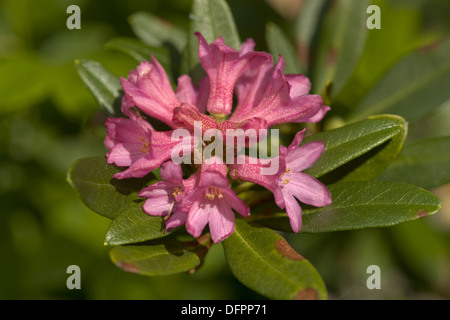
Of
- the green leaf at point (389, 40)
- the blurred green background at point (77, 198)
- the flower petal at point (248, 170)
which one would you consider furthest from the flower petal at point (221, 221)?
the blurred green background at point (77, 198)

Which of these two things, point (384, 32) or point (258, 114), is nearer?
point (258, 114)

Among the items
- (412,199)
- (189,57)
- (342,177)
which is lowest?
(412,199)

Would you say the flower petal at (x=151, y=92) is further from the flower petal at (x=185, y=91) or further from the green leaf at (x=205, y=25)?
the green leaf at (x=205, y=25)

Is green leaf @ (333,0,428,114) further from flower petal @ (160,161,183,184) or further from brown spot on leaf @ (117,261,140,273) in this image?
brown spot on leaf @ (117,261,140,273)

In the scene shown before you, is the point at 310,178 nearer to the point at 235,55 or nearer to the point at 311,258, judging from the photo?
the point at 235,55

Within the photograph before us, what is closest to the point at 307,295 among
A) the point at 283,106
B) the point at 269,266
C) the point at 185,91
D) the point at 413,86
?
the point at 269,266

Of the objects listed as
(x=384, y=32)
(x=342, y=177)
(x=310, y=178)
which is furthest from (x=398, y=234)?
(x=310, y=178)

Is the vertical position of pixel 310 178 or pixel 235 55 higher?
pixel 235 55
